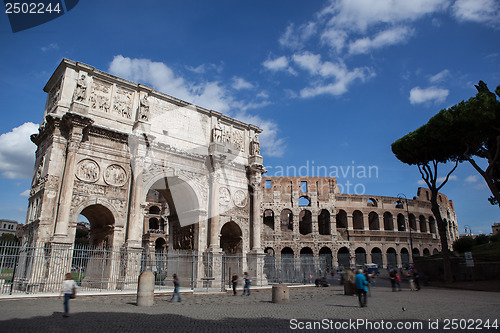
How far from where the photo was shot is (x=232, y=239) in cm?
1875

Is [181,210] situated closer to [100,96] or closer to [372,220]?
[100,96]

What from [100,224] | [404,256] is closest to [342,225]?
[404,256]

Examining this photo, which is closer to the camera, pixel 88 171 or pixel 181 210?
pixel 88 171

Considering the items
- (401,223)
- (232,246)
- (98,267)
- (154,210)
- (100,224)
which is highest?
(154,210)

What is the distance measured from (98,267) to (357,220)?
3313cm

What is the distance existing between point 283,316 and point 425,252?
41.0m

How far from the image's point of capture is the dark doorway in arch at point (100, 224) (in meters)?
14.0

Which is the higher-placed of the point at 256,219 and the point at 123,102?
the point at 123,102

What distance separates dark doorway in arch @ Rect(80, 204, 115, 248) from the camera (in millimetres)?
14016

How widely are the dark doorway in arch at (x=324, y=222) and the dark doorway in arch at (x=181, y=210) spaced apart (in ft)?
78.3

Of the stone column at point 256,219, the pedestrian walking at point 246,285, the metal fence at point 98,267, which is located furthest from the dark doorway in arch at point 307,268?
the pedestrian walking at point 246,285

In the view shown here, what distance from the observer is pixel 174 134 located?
1669cm

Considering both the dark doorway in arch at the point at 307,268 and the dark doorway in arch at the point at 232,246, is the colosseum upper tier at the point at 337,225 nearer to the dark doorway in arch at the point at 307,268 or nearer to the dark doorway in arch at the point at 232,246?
the dark doorway in arch at the point at 307,268

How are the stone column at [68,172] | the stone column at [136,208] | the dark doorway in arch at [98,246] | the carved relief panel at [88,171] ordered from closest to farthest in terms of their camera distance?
1. the stone column at [68,172]
2. the dark doorway in arch at [98,246]
3. the carved relief panel at [88,171]
4. the stone column at [136,208]
